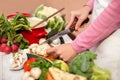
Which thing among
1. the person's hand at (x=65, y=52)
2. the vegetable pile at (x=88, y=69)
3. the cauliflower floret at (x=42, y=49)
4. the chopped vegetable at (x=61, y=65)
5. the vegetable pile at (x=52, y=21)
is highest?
the vegetable pile at (x=52, y=21)

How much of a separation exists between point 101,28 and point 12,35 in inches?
19.0

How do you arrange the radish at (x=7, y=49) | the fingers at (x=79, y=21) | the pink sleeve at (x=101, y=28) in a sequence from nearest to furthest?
the pink sleeve at (x=101, y=28) < the fingers at (x=79, y=21) < the radish at (x=7, y=49)

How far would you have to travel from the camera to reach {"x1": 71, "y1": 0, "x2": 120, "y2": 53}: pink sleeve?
623mm

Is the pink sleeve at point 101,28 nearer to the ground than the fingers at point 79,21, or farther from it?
nearer to the ground

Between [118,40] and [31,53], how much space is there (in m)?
0.34

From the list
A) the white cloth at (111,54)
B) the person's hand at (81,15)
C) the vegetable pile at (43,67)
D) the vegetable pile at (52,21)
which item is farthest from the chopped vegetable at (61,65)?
the vegetable pile at (52,21)

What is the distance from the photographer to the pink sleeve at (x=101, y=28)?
623 millimetres

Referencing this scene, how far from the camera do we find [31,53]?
922 millimetres

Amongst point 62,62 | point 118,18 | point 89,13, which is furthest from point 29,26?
point 118,18

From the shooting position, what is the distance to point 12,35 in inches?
40.9

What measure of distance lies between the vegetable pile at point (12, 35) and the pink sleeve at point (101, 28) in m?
0.38

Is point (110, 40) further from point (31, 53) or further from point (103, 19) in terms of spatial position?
point (31, 53)

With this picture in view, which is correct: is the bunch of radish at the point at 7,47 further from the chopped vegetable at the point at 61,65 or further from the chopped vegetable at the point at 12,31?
the chopped vegetable at the point at 61,65

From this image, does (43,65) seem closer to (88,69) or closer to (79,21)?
(88,69)
